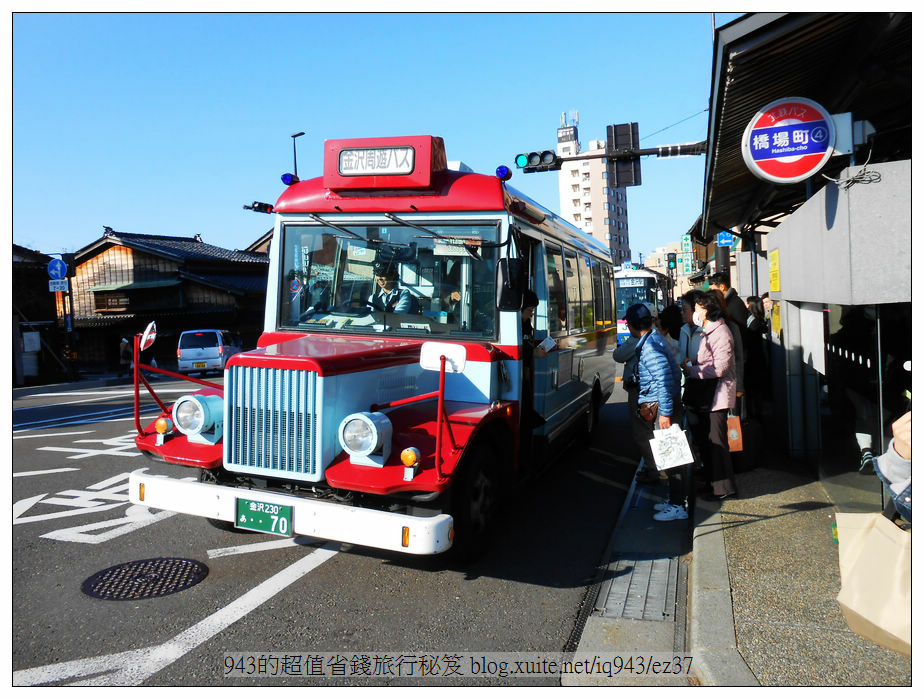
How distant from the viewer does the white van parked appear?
23.2 m

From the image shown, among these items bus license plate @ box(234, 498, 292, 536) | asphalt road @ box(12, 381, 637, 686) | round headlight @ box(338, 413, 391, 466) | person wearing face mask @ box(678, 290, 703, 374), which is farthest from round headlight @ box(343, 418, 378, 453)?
person wearing face mask @ box(678, 290, 703, 374)

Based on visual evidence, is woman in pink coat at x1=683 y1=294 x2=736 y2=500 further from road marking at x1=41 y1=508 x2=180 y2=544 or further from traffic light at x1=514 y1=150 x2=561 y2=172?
traffic light at x1=514 y1=150 x2=561 y2=172

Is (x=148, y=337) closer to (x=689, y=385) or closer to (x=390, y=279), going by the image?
(x=390, y=279)

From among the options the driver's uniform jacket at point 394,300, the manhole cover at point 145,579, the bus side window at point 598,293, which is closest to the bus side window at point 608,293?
the bus side window at point 598,293

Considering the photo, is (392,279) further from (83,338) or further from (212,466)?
(83,338)

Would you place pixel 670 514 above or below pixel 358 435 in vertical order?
below

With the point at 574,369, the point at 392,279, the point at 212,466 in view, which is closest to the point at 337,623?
the point at 212,466

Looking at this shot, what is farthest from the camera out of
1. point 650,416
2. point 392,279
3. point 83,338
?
point 83,338

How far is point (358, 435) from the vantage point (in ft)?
13.6

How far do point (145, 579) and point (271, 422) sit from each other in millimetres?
1521

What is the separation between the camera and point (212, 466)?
4.50m

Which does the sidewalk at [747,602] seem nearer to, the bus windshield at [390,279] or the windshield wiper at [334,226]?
the bus windshield at [390,279]

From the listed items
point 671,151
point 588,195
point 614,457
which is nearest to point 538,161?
point 671,151
